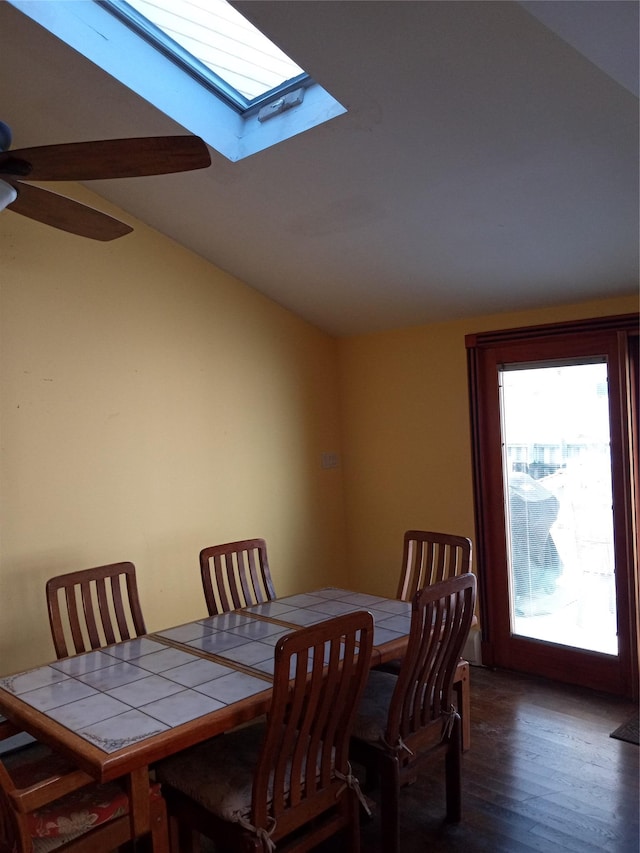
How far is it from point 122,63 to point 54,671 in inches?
83.9

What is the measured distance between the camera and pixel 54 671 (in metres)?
2.16

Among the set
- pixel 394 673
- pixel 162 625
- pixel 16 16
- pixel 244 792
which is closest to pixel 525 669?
pixel 394 673

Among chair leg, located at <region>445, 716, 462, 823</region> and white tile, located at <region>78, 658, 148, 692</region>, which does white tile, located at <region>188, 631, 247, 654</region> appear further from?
chair leg, located at <region>445, 716, 462, 823</region>

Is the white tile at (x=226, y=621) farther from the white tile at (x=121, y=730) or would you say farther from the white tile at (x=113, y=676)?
the white tile at (x=121, y=730)

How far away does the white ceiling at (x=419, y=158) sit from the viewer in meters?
1.96

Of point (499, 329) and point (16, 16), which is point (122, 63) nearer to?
point (16, 16)

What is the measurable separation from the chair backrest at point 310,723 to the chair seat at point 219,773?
8 centimetres

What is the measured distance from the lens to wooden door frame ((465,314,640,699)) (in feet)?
10.6

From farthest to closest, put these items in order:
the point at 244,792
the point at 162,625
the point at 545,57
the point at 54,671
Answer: the point at 162,625 → the point at 54,671 → the point at 545,57 → the point at 244,792

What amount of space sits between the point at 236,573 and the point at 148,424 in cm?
94

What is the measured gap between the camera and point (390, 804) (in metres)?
2.11

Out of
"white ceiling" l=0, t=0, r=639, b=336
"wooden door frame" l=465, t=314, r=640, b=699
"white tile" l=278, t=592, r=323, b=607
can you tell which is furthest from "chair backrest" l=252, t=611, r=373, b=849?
"wooden door frame" l=465, t=314, r=640, b=699

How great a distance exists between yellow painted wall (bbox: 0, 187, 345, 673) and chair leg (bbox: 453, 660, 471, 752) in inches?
59.4

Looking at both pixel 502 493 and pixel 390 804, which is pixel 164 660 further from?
pixel 502 493
